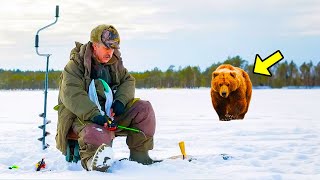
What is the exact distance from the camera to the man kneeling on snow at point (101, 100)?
3.85m

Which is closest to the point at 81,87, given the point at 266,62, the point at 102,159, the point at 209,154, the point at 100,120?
the point at 100,120

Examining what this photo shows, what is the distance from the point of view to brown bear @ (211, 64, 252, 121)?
28.8 feet

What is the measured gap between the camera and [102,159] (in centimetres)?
353

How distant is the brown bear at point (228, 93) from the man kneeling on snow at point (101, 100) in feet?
15.0

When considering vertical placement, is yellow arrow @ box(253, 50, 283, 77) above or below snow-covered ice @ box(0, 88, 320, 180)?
above

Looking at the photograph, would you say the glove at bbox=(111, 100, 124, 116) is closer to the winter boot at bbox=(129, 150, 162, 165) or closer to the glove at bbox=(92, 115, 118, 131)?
the glove at bbox=(92, 115, 118, 131)

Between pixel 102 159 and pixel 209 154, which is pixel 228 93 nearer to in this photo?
pixel 209 154

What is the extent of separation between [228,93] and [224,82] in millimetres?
213

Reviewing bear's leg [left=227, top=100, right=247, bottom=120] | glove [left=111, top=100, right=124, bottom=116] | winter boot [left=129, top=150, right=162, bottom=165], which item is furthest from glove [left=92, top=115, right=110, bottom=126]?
bear's leg [left=227, top=100, right=247, bottom=120]

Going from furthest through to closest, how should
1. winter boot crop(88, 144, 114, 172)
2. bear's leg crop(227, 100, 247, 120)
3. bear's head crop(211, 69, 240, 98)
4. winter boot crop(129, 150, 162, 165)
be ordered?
bear's leg crop(227, 100, 247, 120), bear's head crop(211, 69, 240, 98), winter boot crop(129, 150, 162, 165), winter boot crop(88, 144, 114, 172)

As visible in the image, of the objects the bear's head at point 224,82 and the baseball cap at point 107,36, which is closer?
the baseball cap at point 107,36

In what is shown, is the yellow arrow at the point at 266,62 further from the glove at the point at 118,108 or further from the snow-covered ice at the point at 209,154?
the glove at the point at 118,108

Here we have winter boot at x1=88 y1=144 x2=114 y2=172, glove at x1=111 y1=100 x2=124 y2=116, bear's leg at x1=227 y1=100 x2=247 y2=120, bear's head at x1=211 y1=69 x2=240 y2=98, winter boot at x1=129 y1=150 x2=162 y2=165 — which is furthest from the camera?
bear's leg at x1=227 y1=100 x2=247 y2=120

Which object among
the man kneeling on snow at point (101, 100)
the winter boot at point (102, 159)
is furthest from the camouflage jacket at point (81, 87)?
the winter boot at point (102, 159)
